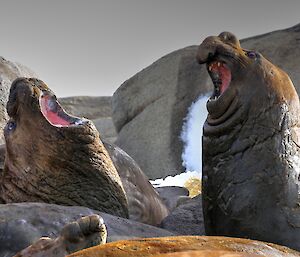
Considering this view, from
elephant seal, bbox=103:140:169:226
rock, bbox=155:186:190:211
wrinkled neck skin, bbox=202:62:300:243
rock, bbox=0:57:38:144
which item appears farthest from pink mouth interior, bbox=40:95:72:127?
rock, bbox=0:57:38:144

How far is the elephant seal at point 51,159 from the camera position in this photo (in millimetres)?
5012

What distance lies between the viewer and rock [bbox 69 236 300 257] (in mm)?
1908

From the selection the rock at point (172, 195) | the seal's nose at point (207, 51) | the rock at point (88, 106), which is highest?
the seal's nose at point (207, 51)

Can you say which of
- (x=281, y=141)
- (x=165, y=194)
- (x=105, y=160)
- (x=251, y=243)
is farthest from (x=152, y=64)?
(x=251, y=243)

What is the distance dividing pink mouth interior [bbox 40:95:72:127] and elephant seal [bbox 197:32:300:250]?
1.21m

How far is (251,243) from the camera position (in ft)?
7.47

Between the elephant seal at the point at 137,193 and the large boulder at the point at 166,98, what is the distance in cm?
764

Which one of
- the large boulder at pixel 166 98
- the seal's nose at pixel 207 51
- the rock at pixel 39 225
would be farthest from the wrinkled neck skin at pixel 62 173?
the large boulder at pixel 166 98

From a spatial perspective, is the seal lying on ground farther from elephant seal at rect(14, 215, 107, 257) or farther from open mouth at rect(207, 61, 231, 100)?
elephant seal at rect(14, 215, 107, 257)

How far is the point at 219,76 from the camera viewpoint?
14.9 ft

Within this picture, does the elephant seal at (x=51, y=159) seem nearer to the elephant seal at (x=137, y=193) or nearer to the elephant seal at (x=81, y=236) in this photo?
the elephant seal at (x=137, y=193)

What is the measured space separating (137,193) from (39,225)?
2.64m

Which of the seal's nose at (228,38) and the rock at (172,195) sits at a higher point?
the seal's nose at (228,38)

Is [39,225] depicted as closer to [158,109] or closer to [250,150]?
[250,150]
